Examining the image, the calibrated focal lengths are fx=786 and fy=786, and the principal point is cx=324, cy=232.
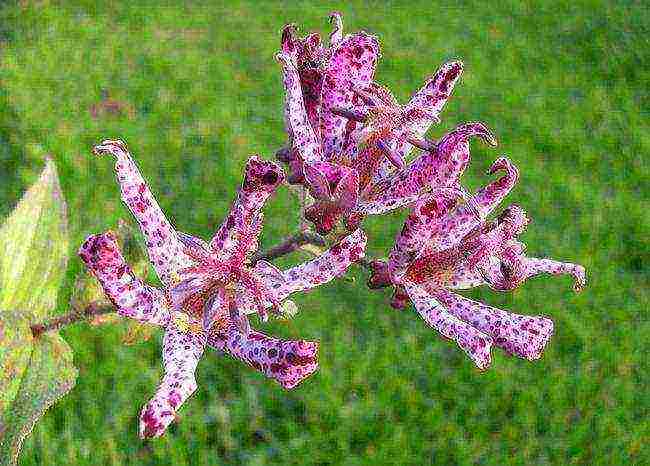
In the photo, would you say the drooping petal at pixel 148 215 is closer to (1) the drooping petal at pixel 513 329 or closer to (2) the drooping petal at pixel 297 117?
(2) the drooping petal at pixel 297 117

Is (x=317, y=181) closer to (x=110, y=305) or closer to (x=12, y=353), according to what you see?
(x=110, y=305)

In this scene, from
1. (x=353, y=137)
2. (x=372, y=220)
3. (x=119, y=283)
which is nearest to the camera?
(x=119, y=283)

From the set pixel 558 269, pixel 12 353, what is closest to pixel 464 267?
pixel 558 269

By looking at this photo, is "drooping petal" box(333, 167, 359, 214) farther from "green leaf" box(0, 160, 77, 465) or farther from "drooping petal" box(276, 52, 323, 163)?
"green leaf" box(0, 160, 77, 465)

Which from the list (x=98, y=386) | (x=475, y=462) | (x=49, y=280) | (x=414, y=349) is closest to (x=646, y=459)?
(x=475, y=462)

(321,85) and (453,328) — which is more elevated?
(321,85)

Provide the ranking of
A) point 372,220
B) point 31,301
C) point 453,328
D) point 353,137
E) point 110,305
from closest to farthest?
1. point 453,328
2. point 353,137
3. point 110,305
4. point 31,301
5. point 372,220
